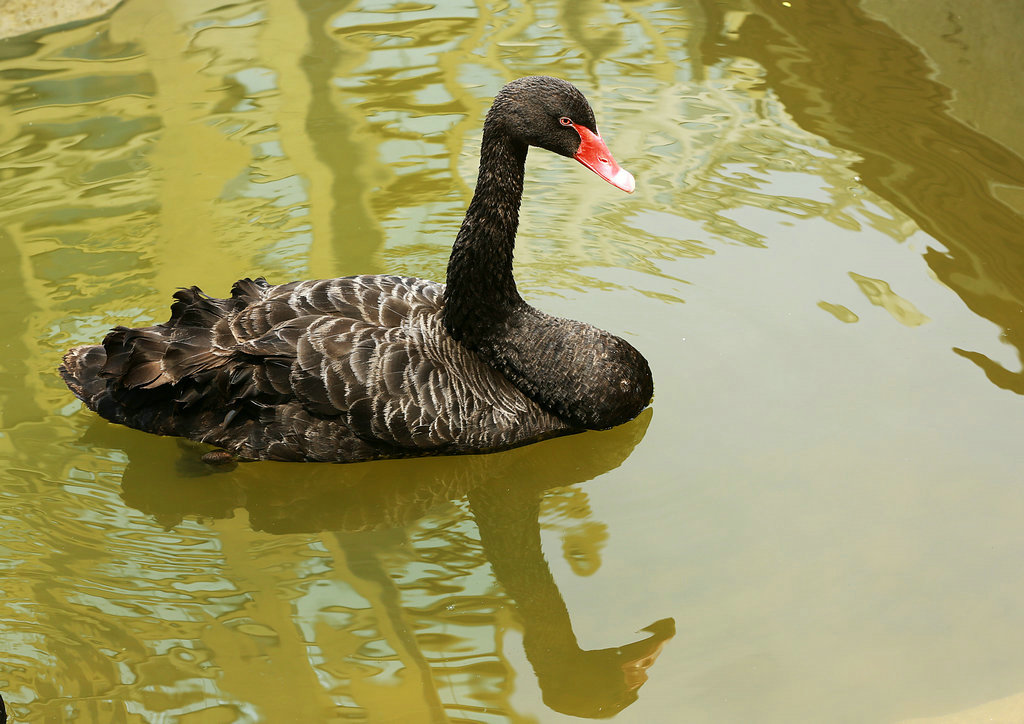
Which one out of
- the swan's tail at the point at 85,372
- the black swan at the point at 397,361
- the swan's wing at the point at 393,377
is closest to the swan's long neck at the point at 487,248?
the black swan at the point at 397,361

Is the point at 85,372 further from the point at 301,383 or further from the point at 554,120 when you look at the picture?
the point at 554,120

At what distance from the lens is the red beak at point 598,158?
536 centimetres

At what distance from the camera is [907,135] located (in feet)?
27.1

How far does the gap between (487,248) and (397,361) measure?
77 cm

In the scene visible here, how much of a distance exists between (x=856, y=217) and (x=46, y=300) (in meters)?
5.42

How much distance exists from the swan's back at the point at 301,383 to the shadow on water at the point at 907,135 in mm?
3072

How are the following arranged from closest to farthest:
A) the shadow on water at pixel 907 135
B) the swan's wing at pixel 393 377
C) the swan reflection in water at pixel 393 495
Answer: the swan reflection in water at pixel 393 495 < the swan's wing at pixel 393 377 < the shadow on water at pixel 907 135

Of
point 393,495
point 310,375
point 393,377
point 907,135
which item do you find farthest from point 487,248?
point 907,135

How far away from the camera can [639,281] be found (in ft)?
22.4

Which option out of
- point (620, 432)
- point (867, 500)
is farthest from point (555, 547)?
point (867, 500)

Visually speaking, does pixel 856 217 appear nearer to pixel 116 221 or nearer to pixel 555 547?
pixel 555 547

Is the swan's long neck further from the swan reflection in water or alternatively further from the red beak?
the swan reflection in water

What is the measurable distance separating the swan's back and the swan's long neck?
0.22 metres

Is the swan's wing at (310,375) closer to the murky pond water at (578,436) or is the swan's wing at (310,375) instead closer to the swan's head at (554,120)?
the murky pond water at (578,436)
